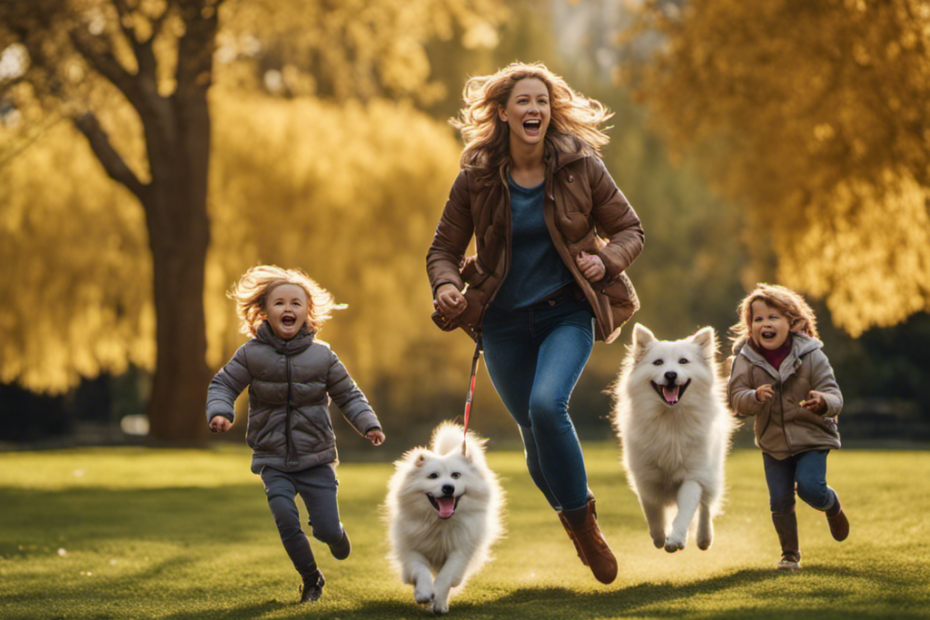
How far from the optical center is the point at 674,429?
19.8 feet

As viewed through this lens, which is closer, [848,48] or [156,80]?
[848,48]

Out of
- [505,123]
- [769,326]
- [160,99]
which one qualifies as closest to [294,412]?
[505,123]

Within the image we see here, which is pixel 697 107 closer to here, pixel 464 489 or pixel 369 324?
pixel 369 324

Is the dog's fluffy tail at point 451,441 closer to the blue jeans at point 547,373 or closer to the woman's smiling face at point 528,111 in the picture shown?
the blue jeans at point 547,373

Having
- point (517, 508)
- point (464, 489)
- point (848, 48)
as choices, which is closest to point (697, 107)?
point (848, 48)

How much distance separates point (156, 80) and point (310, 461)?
14.5m

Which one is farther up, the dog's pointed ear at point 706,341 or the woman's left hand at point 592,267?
the woman's left hand at point 592,267

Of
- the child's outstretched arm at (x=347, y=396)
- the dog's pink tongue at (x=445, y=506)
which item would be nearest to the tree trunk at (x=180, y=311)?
the child's outstretched arm at (x=347, y=396)

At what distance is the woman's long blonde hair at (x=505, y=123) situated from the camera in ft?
18.9

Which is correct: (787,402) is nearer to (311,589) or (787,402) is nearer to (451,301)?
(451,301)

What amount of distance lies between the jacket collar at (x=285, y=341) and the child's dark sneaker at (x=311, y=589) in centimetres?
111

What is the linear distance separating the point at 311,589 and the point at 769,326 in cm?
270

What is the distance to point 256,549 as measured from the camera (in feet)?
27.0

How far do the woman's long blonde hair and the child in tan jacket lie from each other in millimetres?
1323
